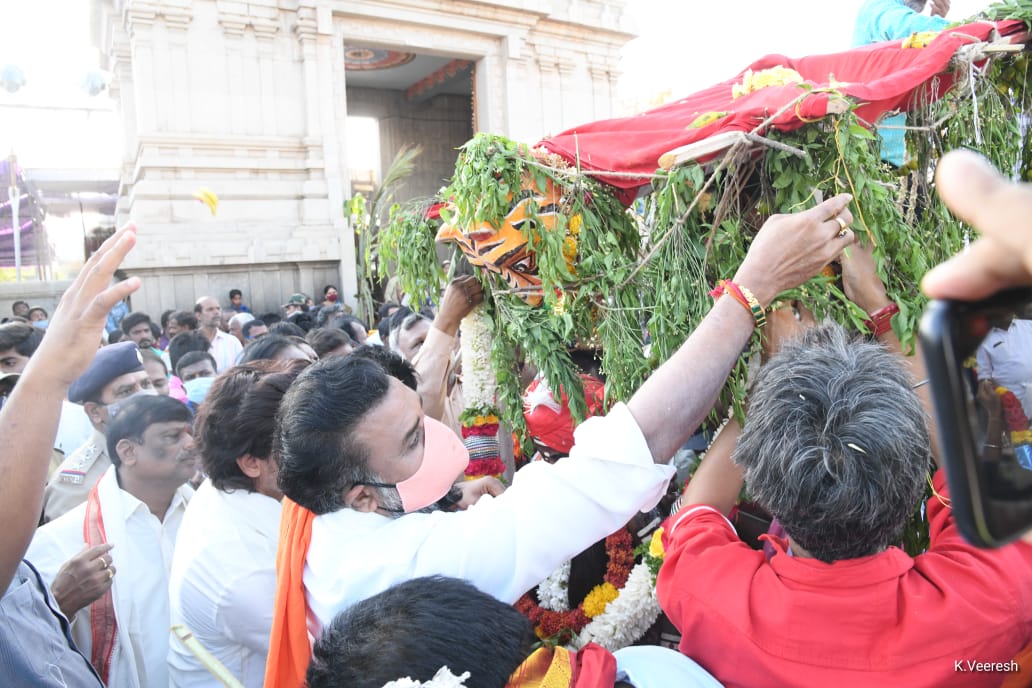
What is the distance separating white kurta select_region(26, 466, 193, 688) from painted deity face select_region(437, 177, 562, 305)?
1450mm

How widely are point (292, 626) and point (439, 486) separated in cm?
44

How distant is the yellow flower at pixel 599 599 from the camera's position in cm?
258

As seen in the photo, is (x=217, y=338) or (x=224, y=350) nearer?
(x=224, y=350)

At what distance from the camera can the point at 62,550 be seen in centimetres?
215

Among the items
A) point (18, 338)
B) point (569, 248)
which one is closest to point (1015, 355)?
point (569, 248)

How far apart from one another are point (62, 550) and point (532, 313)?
170 cm

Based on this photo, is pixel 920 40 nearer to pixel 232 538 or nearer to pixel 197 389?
pixel 232 538

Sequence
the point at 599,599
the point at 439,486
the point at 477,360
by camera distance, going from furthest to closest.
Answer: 1. the point at 477,360
2. the point at 599,599
3. the point at 439,486

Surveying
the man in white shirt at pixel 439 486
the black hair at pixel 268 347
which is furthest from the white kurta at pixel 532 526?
the black hair at pixel 268 347

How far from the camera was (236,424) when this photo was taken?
1.95 metres

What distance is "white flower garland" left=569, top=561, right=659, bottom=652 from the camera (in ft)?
7.75

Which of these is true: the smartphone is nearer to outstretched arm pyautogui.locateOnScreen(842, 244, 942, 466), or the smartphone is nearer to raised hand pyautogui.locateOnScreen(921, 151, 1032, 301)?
raised hand pyautogui.locateOnScreen(921, 151, 1032, 301)

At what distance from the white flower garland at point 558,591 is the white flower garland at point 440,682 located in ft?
5.85

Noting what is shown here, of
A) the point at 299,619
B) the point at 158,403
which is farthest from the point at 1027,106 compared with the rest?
the point at 158,403
